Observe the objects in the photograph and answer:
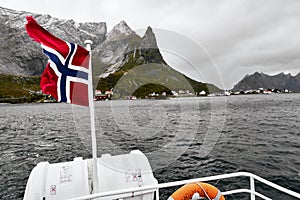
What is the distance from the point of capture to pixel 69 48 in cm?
347

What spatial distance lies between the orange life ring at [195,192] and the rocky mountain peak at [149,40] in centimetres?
288

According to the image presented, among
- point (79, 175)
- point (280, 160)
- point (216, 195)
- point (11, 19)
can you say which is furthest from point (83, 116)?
point (11, 19)

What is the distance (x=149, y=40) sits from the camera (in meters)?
4.63

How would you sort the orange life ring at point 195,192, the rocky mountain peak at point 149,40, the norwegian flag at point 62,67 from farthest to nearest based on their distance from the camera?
the rocky mountain peak at point 149,40 < the norwegian flag at point 62,67 < the orange life ring at point 195,192

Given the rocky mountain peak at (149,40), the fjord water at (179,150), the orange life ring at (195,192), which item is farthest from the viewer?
the fjord water at (179,150)

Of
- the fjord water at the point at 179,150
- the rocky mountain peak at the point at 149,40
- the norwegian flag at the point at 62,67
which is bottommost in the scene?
the fjord water at the point at 179,150

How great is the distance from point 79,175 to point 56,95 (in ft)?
5.68

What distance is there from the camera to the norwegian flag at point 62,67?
11.1ft

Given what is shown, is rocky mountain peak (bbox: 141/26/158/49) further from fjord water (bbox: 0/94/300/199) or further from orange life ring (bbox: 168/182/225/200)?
orange life ring (bbox: 168/182/225/200)

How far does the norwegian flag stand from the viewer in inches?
133

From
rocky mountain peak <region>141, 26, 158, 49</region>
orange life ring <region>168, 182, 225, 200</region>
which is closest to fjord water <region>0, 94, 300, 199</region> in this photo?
rocky mountain peak <region>141, 26, 158, 49</region>

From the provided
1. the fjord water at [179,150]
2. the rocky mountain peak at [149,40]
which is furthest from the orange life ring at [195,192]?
the rocky mountain peak at [149,40]

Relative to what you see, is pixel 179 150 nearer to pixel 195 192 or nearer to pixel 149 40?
pixel 149 40

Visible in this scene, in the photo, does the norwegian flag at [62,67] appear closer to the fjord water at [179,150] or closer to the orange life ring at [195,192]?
the fjord water at [179,150]
